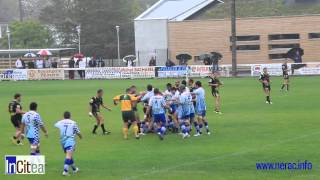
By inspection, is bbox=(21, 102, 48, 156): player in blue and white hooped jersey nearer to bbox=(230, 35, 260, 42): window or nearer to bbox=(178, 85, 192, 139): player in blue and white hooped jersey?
bbox=(178, 85, 192, 139): player in blue and white hooped jersey

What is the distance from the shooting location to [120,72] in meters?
67.6

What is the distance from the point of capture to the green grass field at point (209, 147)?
1948cm

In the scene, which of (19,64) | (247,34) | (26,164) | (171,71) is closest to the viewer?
(26,164)

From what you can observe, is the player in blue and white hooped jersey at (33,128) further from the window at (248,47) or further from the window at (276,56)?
the window at (248,47)

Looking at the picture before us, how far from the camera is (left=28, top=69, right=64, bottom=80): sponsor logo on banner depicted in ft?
230

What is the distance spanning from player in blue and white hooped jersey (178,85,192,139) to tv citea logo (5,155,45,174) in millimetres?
8181

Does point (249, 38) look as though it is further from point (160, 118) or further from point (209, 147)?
point (209, 147)

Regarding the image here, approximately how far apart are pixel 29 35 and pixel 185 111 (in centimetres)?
7911

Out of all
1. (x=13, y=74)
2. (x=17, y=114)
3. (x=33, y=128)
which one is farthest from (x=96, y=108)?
(x=13, y=74)

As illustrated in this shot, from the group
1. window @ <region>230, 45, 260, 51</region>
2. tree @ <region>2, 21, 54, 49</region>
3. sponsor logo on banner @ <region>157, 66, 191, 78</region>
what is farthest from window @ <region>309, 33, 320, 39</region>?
tree @ <region>2, 21, 54, 49</region>

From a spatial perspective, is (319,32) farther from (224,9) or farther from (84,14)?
(84,14)

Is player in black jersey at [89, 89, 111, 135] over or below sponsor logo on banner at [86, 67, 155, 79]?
below

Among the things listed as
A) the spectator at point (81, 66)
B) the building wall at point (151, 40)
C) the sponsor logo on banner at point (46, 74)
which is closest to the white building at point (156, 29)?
the building wall at point (151, 40)

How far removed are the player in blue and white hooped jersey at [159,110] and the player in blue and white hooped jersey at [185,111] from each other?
628 mm
